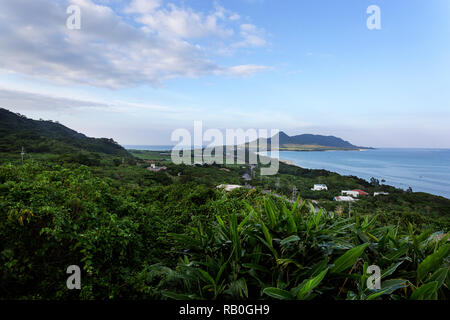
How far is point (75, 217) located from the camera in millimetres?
2143

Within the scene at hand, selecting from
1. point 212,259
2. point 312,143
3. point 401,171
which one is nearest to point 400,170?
point 401,171

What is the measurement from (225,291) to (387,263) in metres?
1.24

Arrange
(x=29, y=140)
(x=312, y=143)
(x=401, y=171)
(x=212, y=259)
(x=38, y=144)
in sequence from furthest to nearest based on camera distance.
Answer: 1. (x=312, y=143)
2. (x=401, y=171)
3. (x=29, y=140)
4. (x=38, y=144)
5. (x=212, y=259)

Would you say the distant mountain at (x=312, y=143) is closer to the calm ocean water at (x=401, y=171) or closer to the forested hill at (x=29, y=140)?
the calm ocean water at (x=401, y=171)

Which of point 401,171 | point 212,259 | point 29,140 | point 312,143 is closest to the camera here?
point 212,259

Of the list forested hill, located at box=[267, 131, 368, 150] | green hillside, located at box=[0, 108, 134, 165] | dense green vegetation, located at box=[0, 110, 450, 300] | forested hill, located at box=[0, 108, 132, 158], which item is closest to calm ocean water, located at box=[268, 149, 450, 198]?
forested hill, located at box=[267, 131, 368, 150]

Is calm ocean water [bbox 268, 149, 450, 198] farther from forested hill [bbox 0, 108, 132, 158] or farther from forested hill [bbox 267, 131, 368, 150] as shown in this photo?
forested hill [bbox 0, 108, 132, 158]

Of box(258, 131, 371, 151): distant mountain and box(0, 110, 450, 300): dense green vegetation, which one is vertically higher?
box(258, 131, 371, 151): distant mountain

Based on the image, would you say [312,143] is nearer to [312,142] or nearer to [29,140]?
[312,142]

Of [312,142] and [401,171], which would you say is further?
[312,142]

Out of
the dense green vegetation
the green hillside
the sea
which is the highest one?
the green hillside

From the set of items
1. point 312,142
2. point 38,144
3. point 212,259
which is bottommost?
point 212,259

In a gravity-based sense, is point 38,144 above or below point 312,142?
below

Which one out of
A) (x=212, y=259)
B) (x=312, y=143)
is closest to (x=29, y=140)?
(x=212, y=259)
